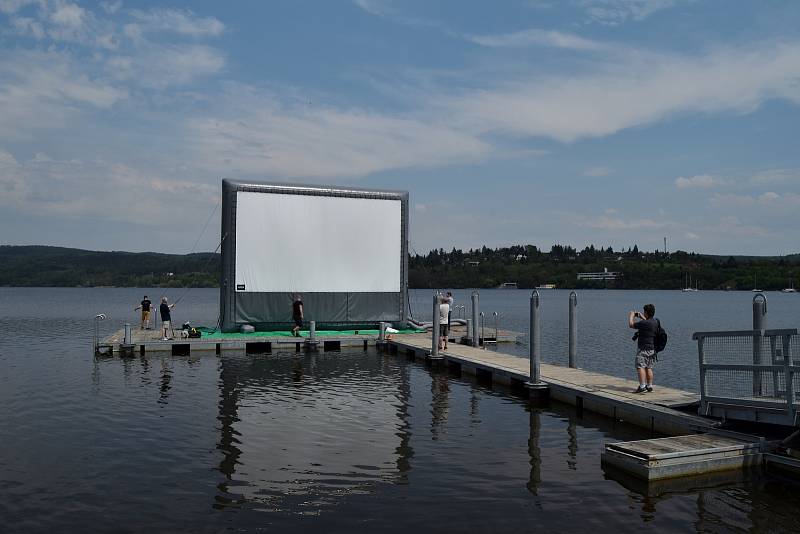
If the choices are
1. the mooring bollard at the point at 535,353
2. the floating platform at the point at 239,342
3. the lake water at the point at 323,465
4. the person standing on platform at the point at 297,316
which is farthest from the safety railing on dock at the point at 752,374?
the person standing on platform at the point at 297,316

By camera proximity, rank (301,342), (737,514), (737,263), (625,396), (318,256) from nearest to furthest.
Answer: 1. (737,514)
2. (625,396)
3. (301,342)
4. (318,256)
5. (737,263)

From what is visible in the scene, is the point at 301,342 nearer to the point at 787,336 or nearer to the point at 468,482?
the point at 468,482

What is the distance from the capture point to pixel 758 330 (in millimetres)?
11055

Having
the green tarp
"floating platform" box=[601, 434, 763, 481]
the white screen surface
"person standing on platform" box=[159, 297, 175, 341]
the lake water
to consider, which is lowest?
the lake water

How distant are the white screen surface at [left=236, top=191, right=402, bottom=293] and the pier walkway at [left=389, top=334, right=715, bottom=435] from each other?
778 cm

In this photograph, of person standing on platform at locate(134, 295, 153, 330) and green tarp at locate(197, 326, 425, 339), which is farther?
person standing on platform at locate(134, 295, 153, 330)

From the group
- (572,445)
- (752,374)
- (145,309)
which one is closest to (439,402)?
(572,445)

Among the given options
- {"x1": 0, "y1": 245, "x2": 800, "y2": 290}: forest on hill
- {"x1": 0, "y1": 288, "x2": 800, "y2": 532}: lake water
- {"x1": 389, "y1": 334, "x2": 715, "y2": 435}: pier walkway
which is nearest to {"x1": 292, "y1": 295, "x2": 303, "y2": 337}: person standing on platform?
{"x1": 389, "y1": 334, "x2": 715, "y2": 435}: pier walkway

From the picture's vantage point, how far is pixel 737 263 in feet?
600

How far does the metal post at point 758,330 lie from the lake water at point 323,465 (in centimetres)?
158

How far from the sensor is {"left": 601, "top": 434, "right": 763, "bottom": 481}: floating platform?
1000 centimetres

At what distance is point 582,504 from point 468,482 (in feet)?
5.58

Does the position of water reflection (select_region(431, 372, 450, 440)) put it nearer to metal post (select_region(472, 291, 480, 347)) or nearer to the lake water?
the lake water

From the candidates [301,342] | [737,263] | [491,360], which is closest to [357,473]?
[491,360]
